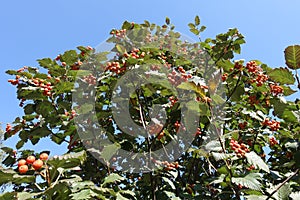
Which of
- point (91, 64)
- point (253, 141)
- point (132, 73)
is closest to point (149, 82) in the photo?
point (132, 73)

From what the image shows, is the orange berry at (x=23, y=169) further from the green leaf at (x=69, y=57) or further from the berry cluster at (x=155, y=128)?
the green leaf at (x=69, y=57)

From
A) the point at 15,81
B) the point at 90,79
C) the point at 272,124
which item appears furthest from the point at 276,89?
the point at 15,81

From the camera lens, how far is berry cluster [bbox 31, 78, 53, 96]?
300 cm

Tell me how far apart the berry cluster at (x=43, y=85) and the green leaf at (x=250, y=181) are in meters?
1.96

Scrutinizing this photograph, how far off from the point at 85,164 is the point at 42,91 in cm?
98

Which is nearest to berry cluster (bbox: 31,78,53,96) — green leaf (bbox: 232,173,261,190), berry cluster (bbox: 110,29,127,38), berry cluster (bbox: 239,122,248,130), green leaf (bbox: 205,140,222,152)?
berry cluster (bbox: 110,29,127,38)

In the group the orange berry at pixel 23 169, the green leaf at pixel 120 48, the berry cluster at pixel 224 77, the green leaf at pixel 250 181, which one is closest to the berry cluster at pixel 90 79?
the green leaf at pixel 120 48

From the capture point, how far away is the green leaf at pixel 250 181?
2297 millimetres

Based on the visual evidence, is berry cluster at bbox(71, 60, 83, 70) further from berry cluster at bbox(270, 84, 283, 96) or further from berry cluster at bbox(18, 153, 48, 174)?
berry cluster at bbox(270, 84, 283, 96)

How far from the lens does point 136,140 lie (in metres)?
3.65

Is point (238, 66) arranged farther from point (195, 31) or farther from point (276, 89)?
point (195, 31)

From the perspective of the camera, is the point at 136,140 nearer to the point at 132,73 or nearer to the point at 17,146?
the point at 132,73

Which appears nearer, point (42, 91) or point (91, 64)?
point (42, 91)

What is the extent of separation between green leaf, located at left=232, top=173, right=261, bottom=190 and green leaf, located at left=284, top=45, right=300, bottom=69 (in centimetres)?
94
